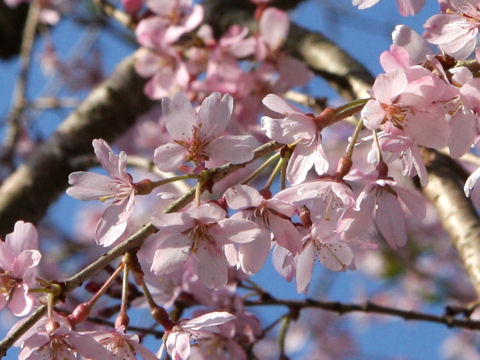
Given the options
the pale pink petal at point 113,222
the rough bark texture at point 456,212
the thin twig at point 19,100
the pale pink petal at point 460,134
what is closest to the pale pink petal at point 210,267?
the pale pink petal at point 113,222

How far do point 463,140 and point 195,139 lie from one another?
0.32 m

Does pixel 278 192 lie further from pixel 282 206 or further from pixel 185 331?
pixel 185 331

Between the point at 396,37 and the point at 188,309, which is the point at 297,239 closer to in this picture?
the point at 396,37

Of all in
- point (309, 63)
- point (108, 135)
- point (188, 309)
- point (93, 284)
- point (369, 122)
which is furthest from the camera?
point (108, 135)

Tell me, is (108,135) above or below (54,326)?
below

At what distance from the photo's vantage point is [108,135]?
2023 mm

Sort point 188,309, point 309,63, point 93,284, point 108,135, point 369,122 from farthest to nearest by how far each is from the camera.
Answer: point 108,135, point 309,63, point 188,309, point 93,284, point 369,122

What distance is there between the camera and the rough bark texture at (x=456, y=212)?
130 centimetres

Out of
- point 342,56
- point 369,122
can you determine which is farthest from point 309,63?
point 369,122

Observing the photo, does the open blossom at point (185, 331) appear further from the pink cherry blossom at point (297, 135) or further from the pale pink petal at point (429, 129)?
the pale pink petal at point (429, 129)

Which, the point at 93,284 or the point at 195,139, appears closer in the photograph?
the point at 195,139

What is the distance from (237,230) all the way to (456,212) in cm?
70

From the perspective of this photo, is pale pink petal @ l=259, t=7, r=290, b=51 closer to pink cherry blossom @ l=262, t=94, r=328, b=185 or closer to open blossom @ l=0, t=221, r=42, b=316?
pink cherry blossom @ l=262, t=94, r=328, b=185

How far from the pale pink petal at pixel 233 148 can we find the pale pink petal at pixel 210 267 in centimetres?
11
